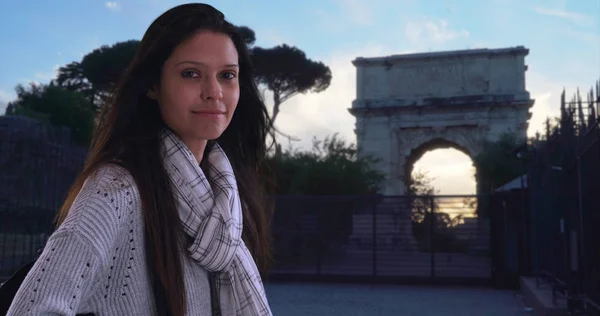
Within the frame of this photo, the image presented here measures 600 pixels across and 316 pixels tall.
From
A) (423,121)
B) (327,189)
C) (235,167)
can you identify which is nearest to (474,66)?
(423,121)

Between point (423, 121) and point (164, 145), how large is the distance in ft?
95.8

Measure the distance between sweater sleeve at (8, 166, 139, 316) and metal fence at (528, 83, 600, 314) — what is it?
4608 millimetres

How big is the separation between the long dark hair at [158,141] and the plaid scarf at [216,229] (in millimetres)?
26

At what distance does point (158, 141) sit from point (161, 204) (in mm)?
177

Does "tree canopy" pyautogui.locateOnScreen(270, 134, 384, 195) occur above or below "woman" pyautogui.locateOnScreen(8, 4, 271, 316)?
above

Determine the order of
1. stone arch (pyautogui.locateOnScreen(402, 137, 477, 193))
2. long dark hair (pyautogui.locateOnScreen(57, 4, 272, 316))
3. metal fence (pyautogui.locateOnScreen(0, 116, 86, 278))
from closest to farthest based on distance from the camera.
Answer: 1. long dark hair (pyautogui.locateOnScreen(57, 4, 272, 316))
2. metal fence (pyautogui.locateOnScreen(0, 116, 86, 278))
3. stone arch (pyautogui.locateOnScreen(402, 137, 477, 193))

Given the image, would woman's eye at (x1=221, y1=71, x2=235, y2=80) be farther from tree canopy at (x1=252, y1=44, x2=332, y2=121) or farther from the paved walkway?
tree canopy at (x1=252, y1=44, x2=332, y2=121)

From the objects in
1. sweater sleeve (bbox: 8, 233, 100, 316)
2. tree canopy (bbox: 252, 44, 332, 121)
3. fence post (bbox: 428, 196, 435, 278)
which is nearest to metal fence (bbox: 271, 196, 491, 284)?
fence post (bbox: 428, 196, 435, 278)

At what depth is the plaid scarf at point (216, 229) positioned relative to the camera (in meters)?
1.24

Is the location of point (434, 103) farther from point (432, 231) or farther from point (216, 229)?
point (216, 229)

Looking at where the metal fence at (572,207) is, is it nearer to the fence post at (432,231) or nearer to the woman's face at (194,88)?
the fence post at (432,231)

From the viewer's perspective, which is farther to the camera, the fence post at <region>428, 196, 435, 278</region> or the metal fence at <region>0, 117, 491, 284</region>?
the metal fence at <region>0, 117, 491, 284</region>

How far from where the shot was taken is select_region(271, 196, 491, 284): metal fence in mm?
12898

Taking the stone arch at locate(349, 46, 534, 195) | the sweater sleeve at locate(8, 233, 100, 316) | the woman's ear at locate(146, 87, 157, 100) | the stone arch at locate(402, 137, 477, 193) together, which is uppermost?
the stone arch at locate(349, 46, 534, 195)
